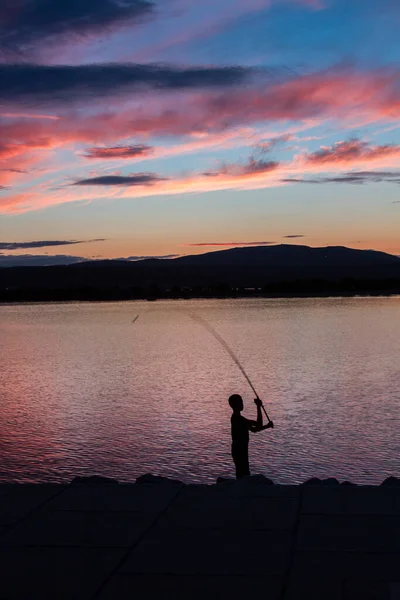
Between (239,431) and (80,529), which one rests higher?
(239,431)

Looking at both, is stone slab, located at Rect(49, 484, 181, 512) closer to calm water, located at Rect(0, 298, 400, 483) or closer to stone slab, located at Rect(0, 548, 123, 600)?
stone slab, located at Rect(0, 548, 123, 600)

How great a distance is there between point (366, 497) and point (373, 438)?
905cm

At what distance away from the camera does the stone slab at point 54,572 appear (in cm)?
612

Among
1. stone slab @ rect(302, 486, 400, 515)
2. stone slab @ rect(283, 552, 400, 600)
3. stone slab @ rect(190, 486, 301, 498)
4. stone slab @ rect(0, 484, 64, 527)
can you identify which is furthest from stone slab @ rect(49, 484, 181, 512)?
stone slab @ rect(283, 552, 400, 600)

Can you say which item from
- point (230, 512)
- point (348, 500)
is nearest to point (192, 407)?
point (348, 500)

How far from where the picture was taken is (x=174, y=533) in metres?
7.44

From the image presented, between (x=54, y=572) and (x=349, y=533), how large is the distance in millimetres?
2623

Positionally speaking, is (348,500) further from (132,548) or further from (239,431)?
(132,548)

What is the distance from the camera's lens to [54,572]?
6.55 meters

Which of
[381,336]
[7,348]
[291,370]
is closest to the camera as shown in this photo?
[291,370]

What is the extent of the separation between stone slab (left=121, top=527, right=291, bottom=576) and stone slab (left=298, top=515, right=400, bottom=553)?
240 mm

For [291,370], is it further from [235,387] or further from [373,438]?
[373,438]

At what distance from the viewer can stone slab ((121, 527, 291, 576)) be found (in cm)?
652

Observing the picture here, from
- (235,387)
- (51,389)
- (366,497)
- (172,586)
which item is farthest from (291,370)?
(172,586)
